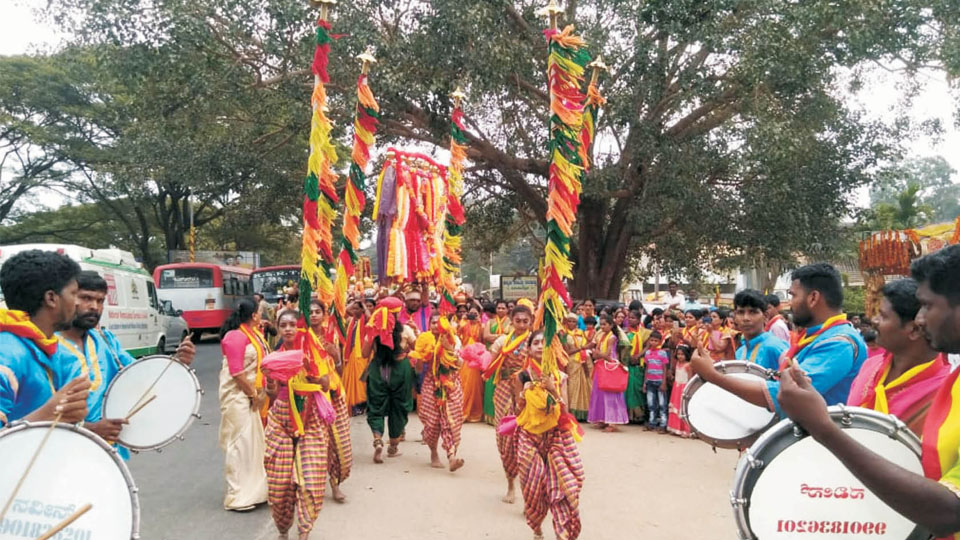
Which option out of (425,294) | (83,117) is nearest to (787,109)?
(425,294)

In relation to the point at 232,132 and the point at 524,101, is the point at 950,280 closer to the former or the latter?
the point at 524,101

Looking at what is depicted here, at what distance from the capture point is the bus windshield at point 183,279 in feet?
76.4

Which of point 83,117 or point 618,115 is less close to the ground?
point 83,117

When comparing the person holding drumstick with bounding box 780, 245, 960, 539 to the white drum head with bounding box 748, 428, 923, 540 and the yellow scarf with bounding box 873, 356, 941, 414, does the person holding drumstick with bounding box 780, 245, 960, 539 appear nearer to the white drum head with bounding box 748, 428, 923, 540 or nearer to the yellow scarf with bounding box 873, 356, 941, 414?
the white drum head with bounding box 748, 428, 923, 540

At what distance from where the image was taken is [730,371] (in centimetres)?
341

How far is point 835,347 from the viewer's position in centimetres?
304

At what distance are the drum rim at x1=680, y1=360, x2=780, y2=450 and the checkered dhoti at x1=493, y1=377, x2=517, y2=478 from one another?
2.12 meters

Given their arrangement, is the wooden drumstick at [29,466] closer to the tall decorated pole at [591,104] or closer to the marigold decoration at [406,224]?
the tall decorated pole at [591,104]

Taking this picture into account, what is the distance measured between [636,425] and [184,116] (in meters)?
11.1

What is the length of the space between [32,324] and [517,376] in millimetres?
3334

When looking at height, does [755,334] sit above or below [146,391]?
above

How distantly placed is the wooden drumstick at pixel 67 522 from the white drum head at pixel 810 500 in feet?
6.68

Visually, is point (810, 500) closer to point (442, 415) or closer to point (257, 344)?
point (257, 344)

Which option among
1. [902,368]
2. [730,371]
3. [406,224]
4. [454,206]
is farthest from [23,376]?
[454,206]
